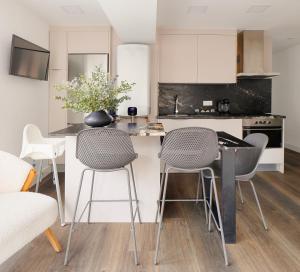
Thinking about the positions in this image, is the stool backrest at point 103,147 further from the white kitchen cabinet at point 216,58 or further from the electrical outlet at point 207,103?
the electrical outlet at point 207,103

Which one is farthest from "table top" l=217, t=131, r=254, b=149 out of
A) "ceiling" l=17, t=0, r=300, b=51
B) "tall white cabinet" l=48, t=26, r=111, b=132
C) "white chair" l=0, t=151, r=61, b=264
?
"tall white cabinet" l=48, t=26, r=111, b=132

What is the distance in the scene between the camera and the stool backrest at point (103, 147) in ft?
7.72

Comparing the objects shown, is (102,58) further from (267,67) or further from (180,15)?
(267,67)

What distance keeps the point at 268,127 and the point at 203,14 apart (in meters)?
2.04

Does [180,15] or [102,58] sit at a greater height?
[180,15]

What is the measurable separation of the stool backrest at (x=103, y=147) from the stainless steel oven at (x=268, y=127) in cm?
311

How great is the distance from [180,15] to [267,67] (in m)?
2.19

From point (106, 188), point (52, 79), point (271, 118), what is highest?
point (52, 79)

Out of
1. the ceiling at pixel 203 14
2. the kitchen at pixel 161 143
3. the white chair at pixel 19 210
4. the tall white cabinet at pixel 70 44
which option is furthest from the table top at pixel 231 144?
the tall white cabinet at pixel 70 44

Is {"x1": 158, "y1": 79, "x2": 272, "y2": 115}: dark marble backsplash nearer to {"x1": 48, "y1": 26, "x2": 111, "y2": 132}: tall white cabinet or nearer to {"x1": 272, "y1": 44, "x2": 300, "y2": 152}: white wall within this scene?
{"x1": 48, "y1": 26, "x2": 111, "y2": 132}: tall white cabinet

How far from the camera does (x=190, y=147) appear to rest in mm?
2311

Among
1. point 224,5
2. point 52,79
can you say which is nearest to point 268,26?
point 224,5

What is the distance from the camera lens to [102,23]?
4980mm

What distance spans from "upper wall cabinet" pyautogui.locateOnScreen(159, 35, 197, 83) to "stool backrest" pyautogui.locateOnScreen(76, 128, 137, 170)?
121 inches
